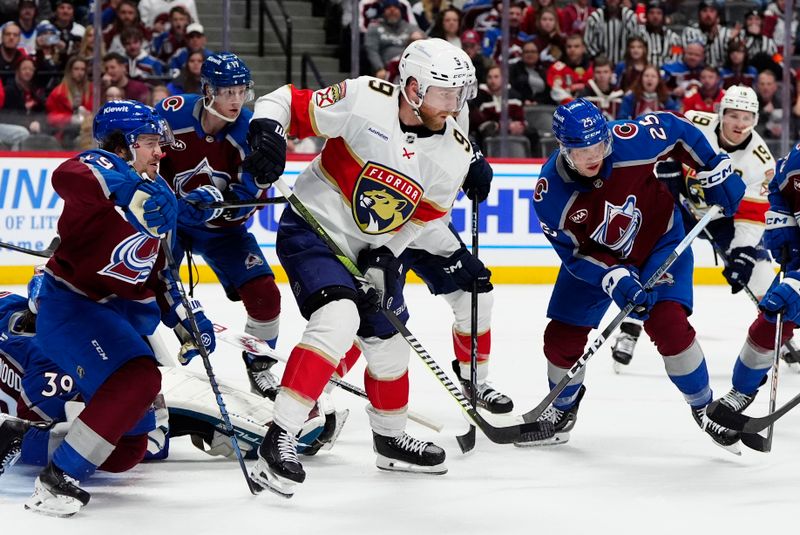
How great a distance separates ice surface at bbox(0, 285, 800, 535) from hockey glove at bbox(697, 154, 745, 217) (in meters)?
0.75

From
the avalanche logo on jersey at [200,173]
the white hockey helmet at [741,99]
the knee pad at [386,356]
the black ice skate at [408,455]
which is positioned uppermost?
the white hockey helmet at [741,99]

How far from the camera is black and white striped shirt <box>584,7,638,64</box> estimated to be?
797 cm

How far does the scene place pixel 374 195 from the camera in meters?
3.27

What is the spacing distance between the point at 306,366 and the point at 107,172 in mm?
667

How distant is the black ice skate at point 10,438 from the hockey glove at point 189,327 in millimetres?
436

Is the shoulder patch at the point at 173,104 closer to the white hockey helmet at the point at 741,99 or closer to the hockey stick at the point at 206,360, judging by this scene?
the hockey stick at the point at 206,360

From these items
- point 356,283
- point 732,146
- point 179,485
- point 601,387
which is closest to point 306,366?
point 356,283

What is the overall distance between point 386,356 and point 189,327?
1.74ft

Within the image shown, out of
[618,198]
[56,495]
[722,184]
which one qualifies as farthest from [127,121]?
[722,184]

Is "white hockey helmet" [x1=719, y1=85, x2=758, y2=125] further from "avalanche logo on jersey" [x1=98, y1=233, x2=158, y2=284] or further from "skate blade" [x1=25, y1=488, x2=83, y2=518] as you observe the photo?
"skate blade" [x1=25, y1=488, x2=83, y2=518]

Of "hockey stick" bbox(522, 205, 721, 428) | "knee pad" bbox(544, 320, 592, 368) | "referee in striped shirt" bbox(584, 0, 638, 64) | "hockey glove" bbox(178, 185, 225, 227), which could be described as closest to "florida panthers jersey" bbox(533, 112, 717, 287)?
"hockey stick" bbox(522, 205, 721, 428)

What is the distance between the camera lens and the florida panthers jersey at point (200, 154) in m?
4.05

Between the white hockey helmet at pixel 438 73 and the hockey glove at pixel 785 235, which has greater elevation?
the white hockey helmet at pixel 438 73

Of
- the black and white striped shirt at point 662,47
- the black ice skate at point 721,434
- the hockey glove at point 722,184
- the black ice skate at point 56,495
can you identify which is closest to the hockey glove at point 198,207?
the black ice skate at point 56,495
